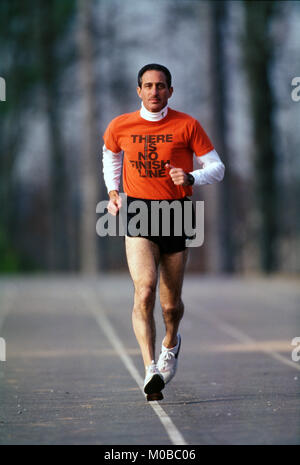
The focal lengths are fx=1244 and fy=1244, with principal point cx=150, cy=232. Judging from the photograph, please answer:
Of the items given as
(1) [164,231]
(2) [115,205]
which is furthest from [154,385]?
(2) [115,205]

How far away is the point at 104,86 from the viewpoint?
4253cm

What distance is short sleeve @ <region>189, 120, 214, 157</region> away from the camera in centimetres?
949

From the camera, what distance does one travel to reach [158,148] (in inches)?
372

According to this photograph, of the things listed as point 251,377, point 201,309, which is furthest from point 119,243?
point 251,377

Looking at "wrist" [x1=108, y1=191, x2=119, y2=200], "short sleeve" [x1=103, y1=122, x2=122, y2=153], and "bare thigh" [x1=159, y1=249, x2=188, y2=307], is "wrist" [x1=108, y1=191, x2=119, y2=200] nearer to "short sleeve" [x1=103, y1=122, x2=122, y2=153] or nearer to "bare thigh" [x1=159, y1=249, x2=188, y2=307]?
"short sleeve" [x1=103, y1=122, x2=122, y2=153]

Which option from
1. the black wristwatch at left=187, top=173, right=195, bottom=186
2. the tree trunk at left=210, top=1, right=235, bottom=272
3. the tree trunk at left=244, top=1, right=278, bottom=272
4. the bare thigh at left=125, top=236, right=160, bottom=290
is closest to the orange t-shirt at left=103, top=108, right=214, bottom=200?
the black wristwatch at left=187, top=173, right=195, bottom=186

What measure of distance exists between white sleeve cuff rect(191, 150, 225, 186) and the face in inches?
20.5

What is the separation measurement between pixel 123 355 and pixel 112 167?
3758mm

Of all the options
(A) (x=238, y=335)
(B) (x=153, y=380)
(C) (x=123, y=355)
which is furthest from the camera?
(A) (x=238, y=335)

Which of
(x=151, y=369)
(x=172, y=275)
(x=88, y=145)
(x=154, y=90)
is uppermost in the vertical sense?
(x=154, y=90)

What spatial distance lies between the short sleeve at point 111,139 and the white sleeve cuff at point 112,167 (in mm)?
43

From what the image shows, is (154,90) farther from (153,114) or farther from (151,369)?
(151,369)

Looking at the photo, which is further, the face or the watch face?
the face

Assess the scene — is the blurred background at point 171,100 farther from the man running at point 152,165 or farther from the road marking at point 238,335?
the man running at point 152,165
